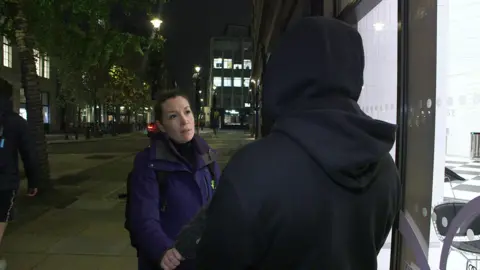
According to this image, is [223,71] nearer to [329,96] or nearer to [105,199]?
[105,199]

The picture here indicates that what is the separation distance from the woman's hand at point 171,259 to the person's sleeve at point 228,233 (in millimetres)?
713

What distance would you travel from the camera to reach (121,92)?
131 ft

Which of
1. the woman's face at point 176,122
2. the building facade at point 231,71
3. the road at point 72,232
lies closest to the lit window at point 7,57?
the road at point 72,232

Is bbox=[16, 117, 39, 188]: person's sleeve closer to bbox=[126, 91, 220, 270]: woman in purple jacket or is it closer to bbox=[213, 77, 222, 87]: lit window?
bbox=[126, 91, 220, 270]: woman in purple jacket

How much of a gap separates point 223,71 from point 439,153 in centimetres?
11115

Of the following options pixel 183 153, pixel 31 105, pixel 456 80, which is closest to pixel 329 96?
pixel 456 80

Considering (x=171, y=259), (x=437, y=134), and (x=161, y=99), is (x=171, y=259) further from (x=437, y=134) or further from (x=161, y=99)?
(x=437, y=134)

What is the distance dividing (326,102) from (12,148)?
156 inches

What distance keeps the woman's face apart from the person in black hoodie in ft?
7.73

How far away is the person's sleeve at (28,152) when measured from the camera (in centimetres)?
449

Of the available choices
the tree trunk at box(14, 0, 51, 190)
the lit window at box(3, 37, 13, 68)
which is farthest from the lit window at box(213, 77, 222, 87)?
the tree trunk at box(14, 0, 51, 190)

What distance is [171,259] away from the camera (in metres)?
1.98

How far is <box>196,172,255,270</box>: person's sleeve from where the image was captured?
1.16m

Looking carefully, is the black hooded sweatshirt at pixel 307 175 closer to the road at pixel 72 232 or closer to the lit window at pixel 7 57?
the road at pixel 72 232
